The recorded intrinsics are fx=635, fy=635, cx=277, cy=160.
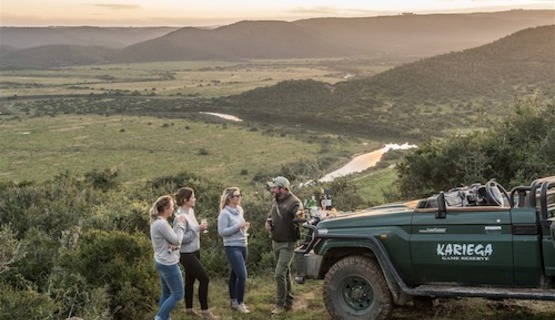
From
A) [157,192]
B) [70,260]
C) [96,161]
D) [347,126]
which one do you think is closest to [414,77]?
[347,126]

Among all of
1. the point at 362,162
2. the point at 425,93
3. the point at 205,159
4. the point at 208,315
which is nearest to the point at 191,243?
the point at 208,315

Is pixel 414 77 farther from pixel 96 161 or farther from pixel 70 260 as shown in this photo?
pixel 70 260

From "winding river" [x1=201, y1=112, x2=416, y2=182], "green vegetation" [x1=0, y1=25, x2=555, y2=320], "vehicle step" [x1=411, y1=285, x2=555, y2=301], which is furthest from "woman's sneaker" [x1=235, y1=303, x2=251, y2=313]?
"winding river" [x1=201, y1=112, x2=416, y2=182]

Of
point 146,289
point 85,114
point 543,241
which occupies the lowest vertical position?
point 85,114

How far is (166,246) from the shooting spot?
22.6 ft

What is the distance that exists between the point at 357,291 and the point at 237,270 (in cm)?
163

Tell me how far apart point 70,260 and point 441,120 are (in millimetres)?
55241

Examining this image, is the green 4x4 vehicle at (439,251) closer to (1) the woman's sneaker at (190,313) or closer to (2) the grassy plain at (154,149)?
(1) the woman's sneaker at (190,313)

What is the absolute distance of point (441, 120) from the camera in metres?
60.4

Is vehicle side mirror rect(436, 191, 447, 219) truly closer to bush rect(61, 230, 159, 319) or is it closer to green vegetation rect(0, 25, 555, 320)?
green vegetation rect(0, 25, 555, 320)

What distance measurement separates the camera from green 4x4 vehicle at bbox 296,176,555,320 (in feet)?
19.6

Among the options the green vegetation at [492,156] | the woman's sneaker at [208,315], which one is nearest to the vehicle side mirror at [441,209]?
the woman's sneaker at [208,315]

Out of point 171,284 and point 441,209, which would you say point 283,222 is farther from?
point 441,209

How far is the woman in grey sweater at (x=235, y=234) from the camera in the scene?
7.62 meters
